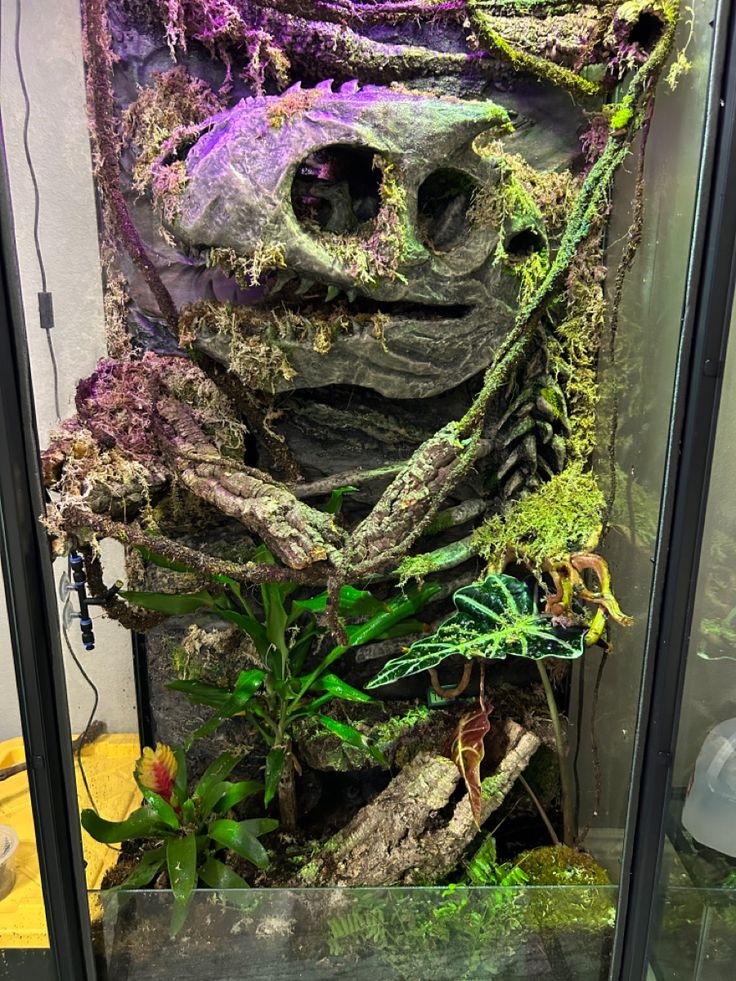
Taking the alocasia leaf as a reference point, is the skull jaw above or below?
above

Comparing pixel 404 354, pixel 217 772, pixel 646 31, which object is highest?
pixel 646 31

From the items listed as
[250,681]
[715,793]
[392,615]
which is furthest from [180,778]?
[715,793]

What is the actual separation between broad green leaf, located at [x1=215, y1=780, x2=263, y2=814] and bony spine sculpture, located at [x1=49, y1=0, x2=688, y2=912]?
0.07m

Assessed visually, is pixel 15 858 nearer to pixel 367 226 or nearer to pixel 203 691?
pixel 203 691

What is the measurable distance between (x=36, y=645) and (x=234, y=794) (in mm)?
684

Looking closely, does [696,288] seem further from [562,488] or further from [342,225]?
[342,225]

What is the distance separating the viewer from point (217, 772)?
5.32ft

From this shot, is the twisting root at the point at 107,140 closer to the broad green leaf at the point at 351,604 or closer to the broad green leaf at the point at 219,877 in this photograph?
the broad green leaf at the point at 351,604

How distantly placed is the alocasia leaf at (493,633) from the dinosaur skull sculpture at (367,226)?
491mm

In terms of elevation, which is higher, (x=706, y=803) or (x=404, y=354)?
(x=404, y=354)

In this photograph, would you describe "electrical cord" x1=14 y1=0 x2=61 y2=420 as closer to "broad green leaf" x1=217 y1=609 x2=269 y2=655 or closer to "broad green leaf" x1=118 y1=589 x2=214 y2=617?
"broad green leaf" x1=118 y1=589 x2=214 y2=617

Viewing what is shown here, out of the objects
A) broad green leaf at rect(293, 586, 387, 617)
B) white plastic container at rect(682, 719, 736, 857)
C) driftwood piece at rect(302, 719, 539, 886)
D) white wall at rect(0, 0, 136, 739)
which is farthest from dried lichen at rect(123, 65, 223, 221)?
white plastic container at rect(682, 719, 736, 857)

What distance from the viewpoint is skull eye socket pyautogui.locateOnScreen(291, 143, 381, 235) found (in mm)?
1283

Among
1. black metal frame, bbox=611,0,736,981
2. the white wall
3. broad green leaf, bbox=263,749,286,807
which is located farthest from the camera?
broad green leaf, bbox=263,749,286,807
